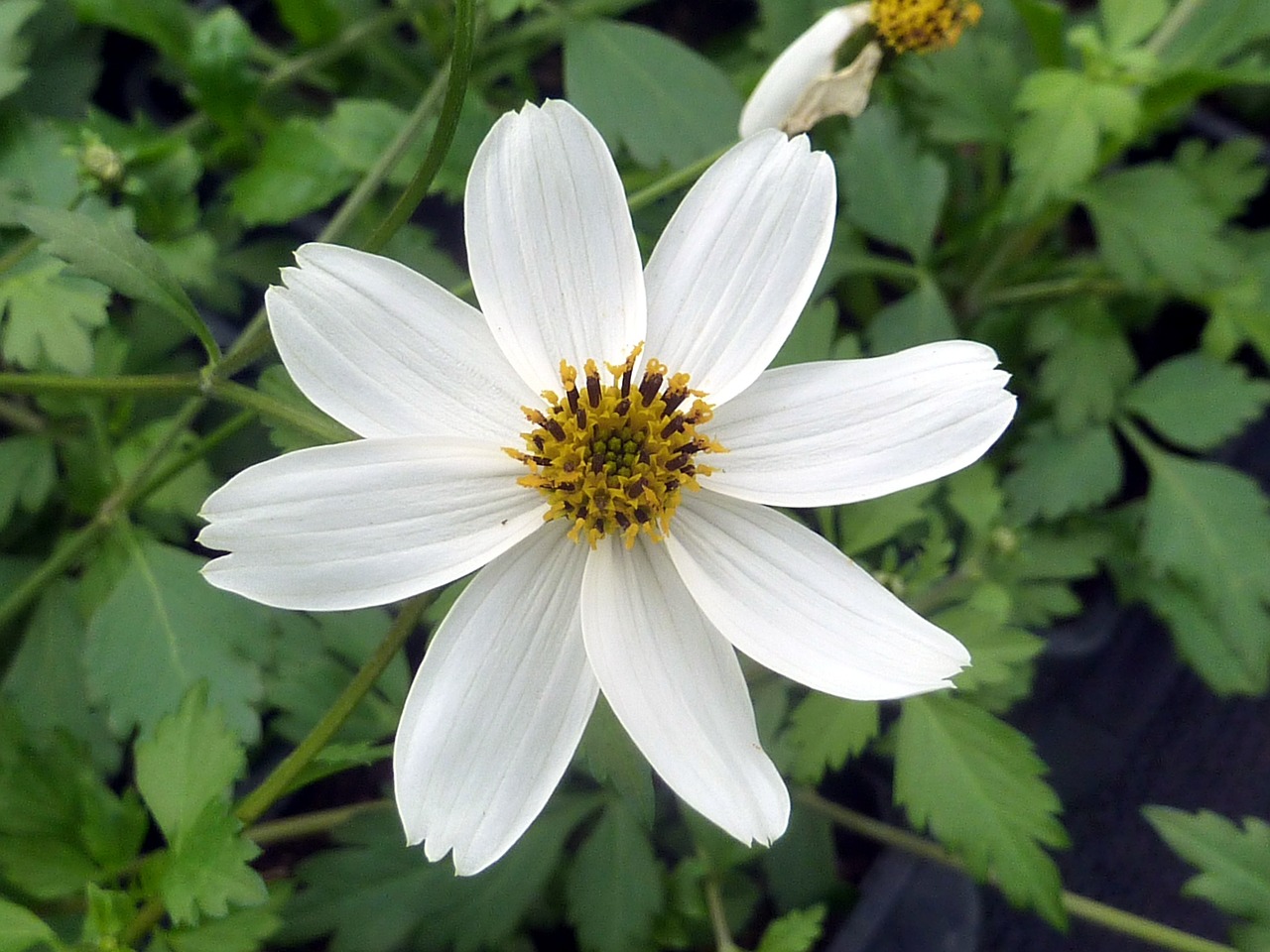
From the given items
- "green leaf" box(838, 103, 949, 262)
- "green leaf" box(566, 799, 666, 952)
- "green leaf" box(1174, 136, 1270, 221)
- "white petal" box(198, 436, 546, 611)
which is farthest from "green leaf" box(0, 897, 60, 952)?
"green leaf" box(1174, 136, 1270, 221)

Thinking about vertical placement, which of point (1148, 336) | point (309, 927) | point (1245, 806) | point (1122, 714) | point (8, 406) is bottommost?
point (1245, 806)

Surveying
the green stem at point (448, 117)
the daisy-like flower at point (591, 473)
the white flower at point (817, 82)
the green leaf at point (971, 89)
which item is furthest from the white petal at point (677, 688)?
the green leaf at point (971, 89)

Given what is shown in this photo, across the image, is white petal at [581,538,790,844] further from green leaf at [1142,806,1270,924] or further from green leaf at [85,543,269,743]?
green leaf at [1142,806,1270,924]

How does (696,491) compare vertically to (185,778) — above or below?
above

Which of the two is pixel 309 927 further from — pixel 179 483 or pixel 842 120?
pixel 842 120

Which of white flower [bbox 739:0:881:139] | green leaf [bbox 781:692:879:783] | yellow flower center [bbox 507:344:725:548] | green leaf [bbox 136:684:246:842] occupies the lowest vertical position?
green leaf [bbox 781:692:879:783]

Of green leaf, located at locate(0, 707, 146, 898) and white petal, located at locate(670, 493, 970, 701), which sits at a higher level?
white petal, located at locate(670, 493, 970, 701)

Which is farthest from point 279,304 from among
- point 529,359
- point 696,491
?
point 696,491

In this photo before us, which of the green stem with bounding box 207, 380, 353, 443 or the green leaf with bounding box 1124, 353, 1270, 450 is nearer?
the green stem with bounding box 207, 380, 353, 443
